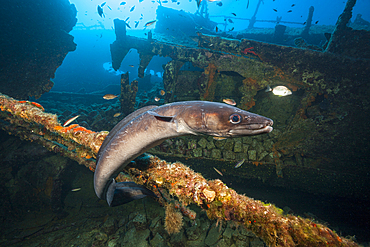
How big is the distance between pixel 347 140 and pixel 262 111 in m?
2.96

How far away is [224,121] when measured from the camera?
1587 millimetres

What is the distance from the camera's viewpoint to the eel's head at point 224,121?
148cm

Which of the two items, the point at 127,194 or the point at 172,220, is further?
the point at 172,220

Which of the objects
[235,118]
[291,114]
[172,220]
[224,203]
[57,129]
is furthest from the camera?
[291,114]

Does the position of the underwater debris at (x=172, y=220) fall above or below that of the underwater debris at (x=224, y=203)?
below

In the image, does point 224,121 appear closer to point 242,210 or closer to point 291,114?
point 242,210

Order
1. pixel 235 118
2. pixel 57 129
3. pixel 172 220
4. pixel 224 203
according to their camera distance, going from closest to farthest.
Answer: pixel 235 118
pixel 224 203
pixel 57 129
pixel 172 220

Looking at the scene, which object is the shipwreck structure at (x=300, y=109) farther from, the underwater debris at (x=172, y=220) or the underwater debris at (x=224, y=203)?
the underwater debris at (x=224, y=203)

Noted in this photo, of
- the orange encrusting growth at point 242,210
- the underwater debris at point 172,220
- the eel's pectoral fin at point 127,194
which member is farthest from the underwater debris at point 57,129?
the underwater debris at point 172,220

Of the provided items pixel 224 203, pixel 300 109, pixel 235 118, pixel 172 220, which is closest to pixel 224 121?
pixel 235 118

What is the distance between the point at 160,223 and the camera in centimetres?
461

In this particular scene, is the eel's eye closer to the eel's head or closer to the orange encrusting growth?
the eel's head

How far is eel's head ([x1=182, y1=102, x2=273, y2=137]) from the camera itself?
1.48 metres

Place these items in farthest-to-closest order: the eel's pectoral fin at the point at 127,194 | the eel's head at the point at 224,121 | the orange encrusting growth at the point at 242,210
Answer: the eel's pectoral fin at the point at 127,194
the eel's head at the point at 224,121
the orange encrusting growth at the point at 242,210
